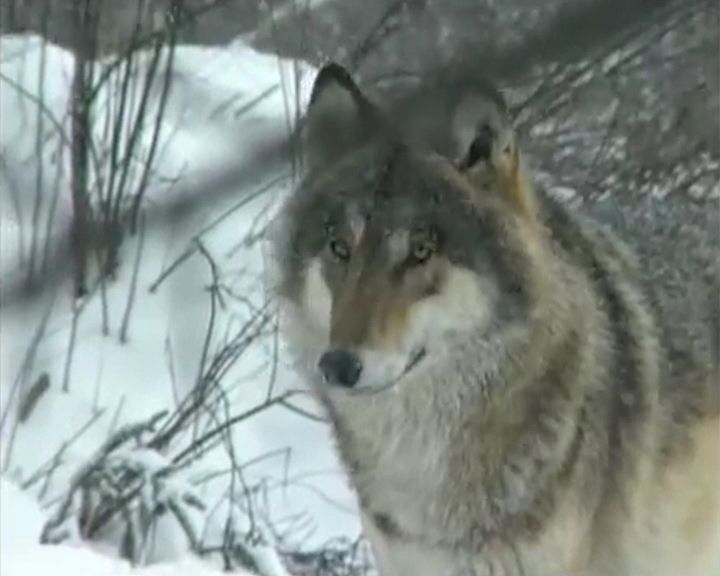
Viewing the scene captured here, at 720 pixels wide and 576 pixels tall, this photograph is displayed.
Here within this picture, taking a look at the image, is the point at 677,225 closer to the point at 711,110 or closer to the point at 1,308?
the point at 1,308

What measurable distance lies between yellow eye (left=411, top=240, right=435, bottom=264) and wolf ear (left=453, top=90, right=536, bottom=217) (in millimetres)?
159

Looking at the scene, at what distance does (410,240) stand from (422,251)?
0.13 ft

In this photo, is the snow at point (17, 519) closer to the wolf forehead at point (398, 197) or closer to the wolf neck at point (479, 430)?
the wolf neck at point (479, 430)

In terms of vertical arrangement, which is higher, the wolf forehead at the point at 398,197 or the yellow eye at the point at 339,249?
the wolf forehead at the point at 398,197

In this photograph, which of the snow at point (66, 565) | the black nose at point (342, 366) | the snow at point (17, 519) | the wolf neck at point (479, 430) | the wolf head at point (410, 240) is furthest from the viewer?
the snow at point (17, 519)

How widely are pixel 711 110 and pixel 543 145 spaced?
4.77 ft

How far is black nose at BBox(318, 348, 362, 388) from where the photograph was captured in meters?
3.79

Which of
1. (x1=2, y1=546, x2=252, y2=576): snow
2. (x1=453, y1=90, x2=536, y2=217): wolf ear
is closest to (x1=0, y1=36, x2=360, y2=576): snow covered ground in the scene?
(x1=2, y1=546, x2=252, y2=576): snow

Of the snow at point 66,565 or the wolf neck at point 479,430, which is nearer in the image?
the wolf neck at point 479,430

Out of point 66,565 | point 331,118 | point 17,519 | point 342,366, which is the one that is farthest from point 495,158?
point 17,519

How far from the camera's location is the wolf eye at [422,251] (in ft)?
13.3

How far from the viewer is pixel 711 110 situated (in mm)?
10156

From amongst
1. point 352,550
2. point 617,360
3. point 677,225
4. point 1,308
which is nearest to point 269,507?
point 352,550

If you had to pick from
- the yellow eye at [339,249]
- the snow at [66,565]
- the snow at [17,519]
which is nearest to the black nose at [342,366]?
the yellow eye at [339,249]
